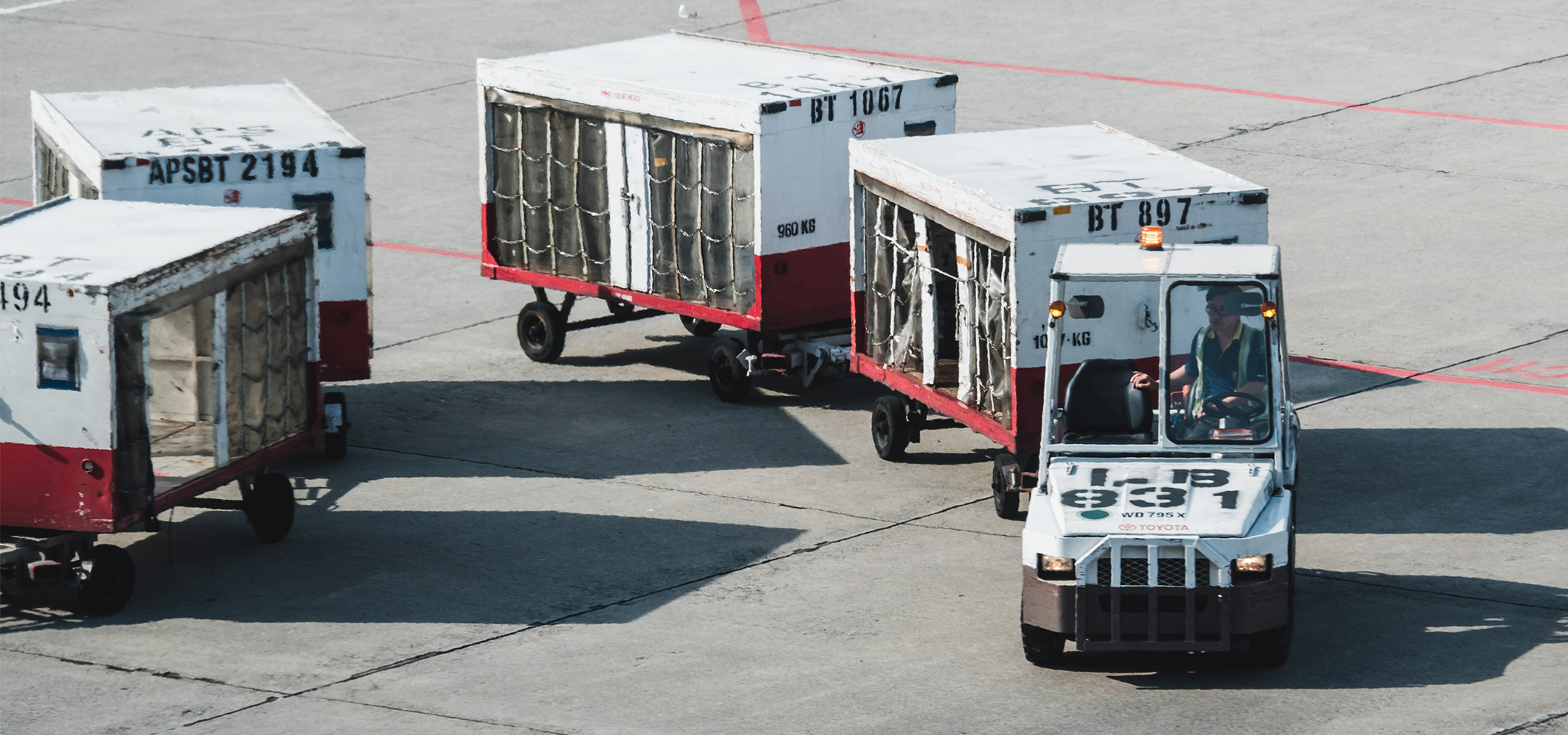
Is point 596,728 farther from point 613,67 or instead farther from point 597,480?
point 613,67

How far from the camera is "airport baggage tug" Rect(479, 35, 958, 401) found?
1803 centimetres

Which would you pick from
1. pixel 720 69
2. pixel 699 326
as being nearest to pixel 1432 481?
pixel 720 69

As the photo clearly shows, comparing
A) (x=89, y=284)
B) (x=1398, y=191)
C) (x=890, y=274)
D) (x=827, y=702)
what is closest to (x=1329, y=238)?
(x=1398, y=191)

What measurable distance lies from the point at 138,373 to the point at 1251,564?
21.9 feet

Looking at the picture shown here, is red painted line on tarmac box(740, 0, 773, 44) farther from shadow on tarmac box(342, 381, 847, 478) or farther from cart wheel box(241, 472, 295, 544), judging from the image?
cart wheel box(241, 472, 295, 544)

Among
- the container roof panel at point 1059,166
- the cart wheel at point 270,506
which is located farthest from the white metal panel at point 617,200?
the cart wheel at point 270,506

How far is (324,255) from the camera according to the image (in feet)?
56.6

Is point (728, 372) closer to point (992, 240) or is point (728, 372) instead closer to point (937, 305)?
point (937, 305)

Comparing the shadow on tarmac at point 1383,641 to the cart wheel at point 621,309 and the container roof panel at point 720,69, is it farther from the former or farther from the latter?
the cart wheel at point 621,309

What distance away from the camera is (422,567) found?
47.6 ft

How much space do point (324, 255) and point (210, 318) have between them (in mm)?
3015

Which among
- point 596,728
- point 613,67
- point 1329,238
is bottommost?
point 596,728

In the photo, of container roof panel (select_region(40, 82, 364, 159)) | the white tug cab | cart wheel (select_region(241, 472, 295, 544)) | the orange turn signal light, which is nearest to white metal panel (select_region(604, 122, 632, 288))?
container roof panel (select_region(40, 82, 364, 159))

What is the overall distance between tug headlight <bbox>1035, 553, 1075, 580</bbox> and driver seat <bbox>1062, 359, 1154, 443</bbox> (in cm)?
109
